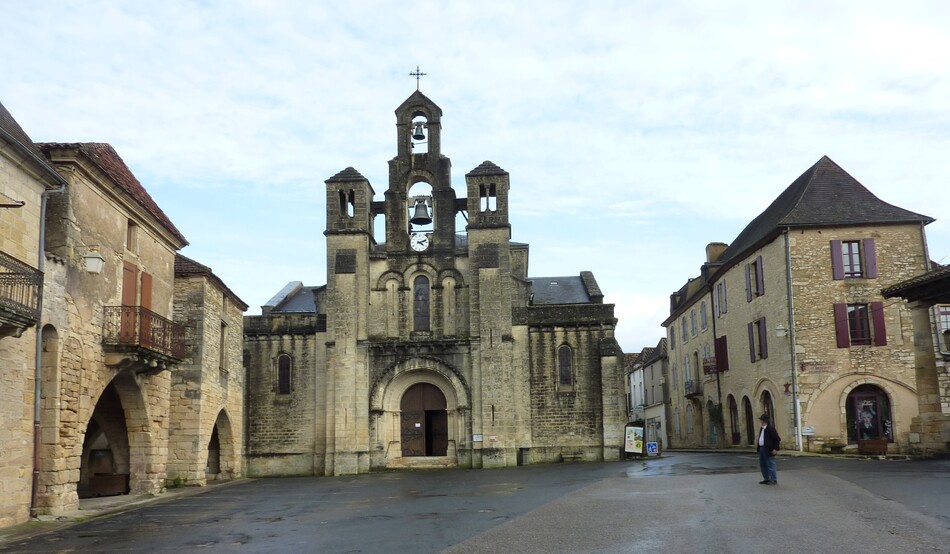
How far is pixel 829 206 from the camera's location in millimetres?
30656

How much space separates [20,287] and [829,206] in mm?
26406

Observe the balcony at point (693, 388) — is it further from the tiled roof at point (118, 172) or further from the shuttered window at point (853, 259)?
the tiled roof at point (118, 172)

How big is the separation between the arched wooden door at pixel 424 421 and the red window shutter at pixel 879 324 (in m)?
15.7

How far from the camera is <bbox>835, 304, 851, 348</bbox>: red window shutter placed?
29.1m

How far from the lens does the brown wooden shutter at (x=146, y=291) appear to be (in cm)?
2017

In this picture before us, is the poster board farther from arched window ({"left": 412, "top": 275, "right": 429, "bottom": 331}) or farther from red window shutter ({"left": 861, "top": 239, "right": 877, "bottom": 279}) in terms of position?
red window shutter ({"left": 861, "top": 239, "right": 877, "bottom": 279})

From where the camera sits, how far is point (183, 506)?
17.6 m

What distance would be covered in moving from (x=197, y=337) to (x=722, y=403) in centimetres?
2363

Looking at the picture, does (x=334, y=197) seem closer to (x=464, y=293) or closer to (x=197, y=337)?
(x=464, y=293)

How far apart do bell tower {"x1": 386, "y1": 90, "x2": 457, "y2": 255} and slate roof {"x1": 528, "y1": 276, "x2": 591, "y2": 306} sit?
7.15 meters

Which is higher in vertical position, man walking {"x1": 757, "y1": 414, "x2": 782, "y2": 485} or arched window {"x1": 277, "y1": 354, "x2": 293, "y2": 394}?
arched window {"x1": 277, "y1": 354, "x2": 293, "y2": 394}

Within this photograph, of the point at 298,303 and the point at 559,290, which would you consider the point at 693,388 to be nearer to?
the point at 559,290

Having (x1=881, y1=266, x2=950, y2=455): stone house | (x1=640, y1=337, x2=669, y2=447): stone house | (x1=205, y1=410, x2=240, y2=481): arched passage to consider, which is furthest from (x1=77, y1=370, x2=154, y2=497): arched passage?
(x1=640, y1=337, x2=669, y2=447): stone house

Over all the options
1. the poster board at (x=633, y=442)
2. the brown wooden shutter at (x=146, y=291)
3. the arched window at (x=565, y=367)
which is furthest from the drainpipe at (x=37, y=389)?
the poster board at (x=633, y=442)
